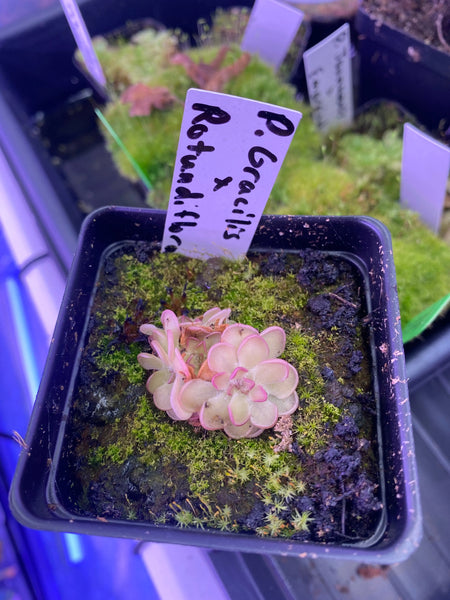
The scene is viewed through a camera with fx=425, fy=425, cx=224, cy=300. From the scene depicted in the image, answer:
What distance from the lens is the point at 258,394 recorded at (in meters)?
0.84

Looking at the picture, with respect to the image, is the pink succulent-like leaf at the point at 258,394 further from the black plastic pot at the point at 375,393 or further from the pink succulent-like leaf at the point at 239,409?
the black plastic pot at the point at 375,393

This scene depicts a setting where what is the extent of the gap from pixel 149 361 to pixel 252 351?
233mm

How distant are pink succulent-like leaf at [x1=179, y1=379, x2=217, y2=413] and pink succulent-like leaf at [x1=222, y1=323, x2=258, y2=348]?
99 millimetres

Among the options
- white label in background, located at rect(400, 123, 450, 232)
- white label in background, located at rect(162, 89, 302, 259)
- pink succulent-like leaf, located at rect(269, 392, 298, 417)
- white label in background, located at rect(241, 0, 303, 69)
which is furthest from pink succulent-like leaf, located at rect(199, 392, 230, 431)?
white label in background, located at rect(241, 0, 303, 69)

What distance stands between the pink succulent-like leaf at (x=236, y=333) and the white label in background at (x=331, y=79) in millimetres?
858

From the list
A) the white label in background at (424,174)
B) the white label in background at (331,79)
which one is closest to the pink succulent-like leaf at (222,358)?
the white label in background at (424,174)

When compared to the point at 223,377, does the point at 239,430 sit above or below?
below

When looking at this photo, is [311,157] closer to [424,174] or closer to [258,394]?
[424,174]

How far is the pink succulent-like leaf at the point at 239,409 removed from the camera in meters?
0.83

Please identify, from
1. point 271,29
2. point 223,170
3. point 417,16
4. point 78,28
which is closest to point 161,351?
point 223,170

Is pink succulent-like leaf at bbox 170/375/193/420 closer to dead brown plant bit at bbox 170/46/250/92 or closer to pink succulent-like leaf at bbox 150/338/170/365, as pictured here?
pink succulent-like leaf at bbox 150/338/170/365

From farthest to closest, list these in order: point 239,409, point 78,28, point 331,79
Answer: point 331,79, point 78,28, point 239,409

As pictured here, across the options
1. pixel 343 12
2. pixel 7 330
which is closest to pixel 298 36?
pixel 343 12

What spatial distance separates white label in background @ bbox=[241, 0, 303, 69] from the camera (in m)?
1.42
